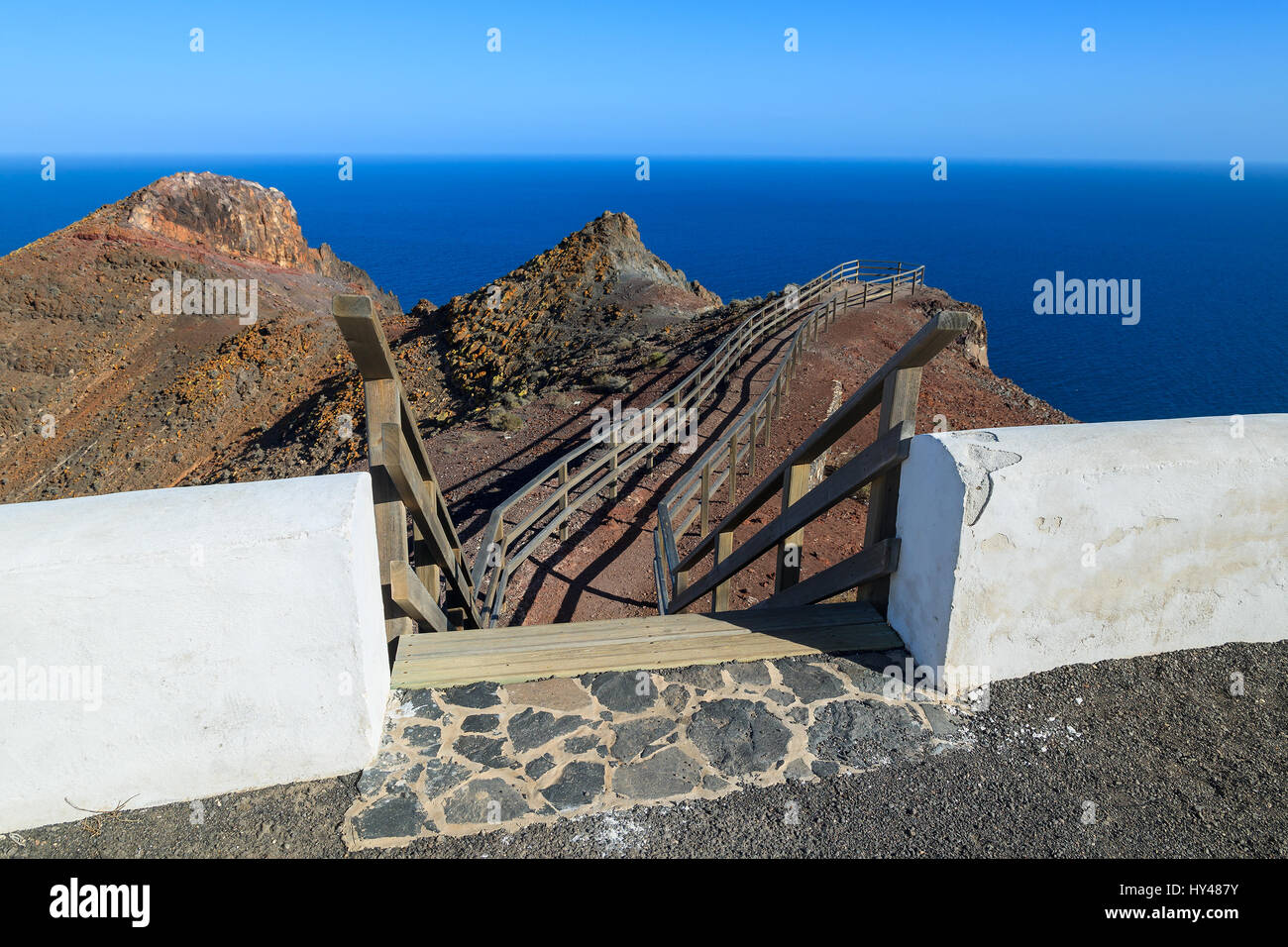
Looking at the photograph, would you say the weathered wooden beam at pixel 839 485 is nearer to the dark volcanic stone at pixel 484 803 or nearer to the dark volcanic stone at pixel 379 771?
the dark volcanic stone at pixel 484 803

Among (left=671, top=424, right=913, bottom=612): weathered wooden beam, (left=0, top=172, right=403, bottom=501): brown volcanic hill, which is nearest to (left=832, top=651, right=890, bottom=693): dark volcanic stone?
(left=671, top=424, right=913, bottom=612): weathered wooden beam

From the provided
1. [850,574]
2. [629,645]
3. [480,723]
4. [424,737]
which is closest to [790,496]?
[850,574]

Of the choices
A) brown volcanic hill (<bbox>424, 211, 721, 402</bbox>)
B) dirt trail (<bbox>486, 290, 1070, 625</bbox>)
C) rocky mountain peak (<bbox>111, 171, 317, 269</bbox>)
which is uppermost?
rocky mountain peak (<bbox>111, 171, 317, 269</bbox>)

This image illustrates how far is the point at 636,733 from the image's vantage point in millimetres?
3516

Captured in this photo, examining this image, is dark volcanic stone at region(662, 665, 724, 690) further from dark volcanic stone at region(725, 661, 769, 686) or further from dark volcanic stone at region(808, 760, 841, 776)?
dark volcanic stone at region(808, 760, 841, 776)

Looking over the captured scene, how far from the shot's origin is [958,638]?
3.55m

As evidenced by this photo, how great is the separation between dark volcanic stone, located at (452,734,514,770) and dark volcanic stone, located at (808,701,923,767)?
4.32 feet

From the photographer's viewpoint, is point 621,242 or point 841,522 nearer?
point 841,522

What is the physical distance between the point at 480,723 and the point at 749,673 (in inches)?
51.1

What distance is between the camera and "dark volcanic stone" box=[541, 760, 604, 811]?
3.14 metres

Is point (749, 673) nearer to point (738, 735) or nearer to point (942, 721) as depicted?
point (738, 735)
